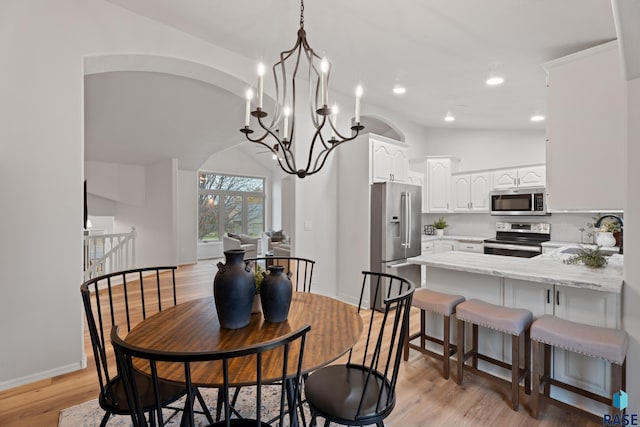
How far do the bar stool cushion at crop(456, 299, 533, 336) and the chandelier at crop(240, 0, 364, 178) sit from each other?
4.92 ft

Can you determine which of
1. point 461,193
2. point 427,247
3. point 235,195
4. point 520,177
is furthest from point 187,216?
point 520,177

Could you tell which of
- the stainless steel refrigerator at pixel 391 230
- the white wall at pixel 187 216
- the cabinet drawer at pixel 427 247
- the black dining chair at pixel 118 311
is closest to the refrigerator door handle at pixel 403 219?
the stainless steel refrigerator at pixel 391 230

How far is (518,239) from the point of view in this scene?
4.94 m

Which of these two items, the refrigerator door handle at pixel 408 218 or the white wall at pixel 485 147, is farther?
the white wall at pixel 485 147

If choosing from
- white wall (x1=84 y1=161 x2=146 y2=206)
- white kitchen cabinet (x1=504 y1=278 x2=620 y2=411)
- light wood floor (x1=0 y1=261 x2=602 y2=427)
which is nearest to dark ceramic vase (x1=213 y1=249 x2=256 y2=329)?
light wood floor (x1=0 y1=261 x2=602 y2=427)

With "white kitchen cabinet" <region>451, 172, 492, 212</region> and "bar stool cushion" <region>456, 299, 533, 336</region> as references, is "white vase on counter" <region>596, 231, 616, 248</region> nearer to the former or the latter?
"white kitchen cabinet" <region>451, 172, 492, 212</region>

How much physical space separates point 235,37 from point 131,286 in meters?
4.44

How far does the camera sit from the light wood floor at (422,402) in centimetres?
188

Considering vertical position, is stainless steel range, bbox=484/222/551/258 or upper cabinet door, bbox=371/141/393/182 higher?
upper cabinet door, bbox=371/141/393/182

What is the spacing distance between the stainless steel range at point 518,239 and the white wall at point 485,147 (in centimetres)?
109

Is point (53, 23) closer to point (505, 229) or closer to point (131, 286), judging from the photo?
point (131, 286)

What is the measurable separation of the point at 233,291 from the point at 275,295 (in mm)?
210

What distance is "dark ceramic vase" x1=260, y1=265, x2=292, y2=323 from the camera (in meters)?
1.50

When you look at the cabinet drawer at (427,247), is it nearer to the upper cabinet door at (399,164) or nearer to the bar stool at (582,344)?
the upper cabinet door at (399,164)
